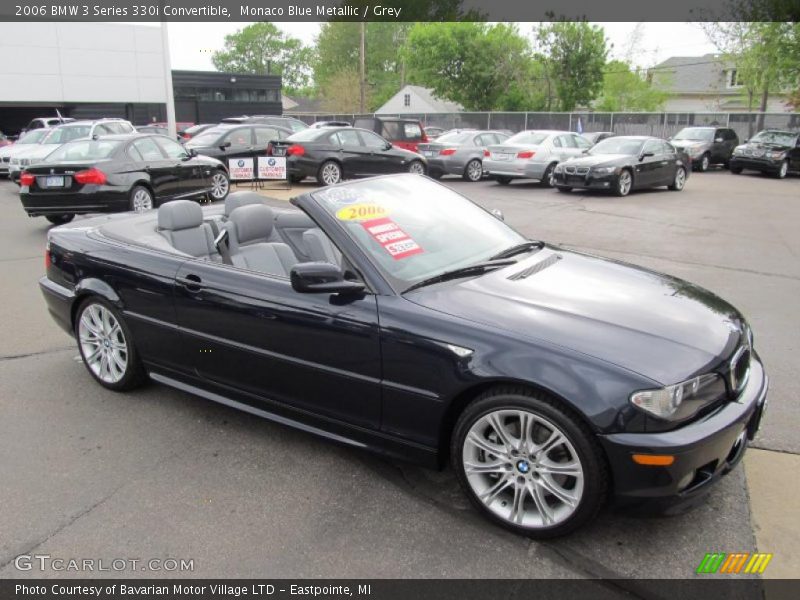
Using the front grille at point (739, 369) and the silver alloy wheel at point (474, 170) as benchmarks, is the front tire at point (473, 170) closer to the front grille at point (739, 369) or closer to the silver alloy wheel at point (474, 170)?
the silver alloy wheel at point (474, 170)

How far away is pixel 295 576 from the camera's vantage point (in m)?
2.71

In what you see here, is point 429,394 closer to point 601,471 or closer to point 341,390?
point 341,390

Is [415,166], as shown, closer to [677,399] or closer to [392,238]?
[392,238]

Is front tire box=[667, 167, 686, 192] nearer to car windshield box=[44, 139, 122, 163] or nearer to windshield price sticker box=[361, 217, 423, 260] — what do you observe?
car windshield box=[44, 139, 122, 163]

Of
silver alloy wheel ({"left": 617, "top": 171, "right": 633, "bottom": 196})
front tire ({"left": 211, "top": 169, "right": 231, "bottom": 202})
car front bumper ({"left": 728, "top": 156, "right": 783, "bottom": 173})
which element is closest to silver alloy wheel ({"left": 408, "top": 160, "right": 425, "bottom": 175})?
silver alloy wheel ({"left": 617, "top": 171, "right": 633, "bottom": 196})

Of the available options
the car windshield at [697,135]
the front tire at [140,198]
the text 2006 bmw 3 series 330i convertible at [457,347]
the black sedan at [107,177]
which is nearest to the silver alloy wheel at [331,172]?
the black sedan at [107,177]

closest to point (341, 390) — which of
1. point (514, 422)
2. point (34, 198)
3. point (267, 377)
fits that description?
point (267, 377)

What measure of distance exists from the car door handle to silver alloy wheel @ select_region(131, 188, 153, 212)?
765cm

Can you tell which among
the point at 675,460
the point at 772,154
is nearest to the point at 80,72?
the point at 772,154

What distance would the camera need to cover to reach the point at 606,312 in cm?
306

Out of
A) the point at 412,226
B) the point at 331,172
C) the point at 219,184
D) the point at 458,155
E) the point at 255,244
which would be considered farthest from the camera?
the point at 458,155

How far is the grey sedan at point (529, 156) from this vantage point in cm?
1778

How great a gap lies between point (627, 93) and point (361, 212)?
56.7m

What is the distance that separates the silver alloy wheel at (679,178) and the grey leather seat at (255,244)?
51.2 ft
